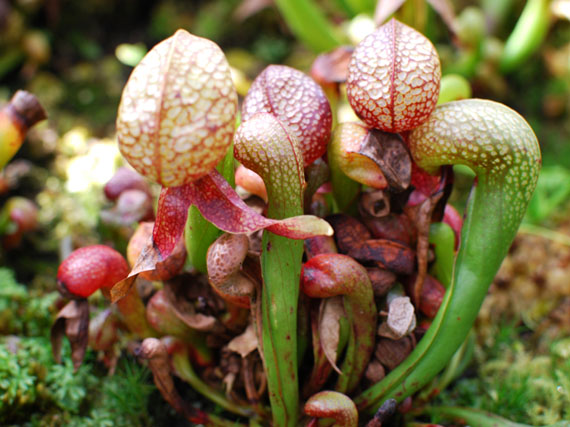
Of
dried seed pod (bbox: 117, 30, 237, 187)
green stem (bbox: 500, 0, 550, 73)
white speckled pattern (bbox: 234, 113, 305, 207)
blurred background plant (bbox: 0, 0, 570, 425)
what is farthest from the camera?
green stem (bbox: 500, 0, 550, 73)

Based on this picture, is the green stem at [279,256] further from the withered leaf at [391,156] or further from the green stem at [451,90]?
the green stem at [451,90]

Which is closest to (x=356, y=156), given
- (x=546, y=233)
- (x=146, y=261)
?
(x=146, y=261)

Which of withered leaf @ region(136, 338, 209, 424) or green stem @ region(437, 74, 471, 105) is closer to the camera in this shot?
withered leaf @ region(136, 338, 209, 424)

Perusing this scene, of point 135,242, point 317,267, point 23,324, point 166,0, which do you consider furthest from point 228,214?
point 166,0

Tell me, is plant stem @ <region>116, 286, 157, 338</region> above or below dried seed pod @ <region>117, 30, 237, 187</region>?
below

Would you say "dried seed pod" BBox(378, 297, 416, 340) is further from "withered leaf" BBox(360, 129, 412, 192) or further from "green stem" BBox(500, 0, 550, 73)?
"green stem" BBox(500, 0, 550, 73)

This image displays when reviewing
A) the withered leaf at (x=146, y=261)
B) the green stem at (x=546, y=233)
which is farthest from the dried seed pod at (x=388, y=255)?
the green stem at (x=546, y=233)

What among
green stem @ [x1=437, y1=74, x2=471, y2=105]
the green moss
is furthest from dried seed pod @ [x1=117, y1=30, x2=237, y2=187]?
the green moss
